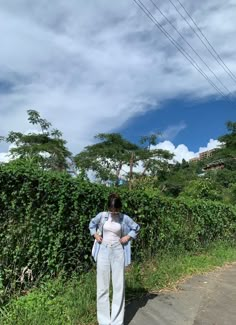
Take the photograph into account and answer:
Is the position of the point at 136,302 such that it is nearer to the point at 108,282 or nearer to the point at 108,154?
the point at 108,282

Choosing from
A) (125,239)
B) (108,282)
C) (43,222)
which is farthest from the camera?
(43,222)

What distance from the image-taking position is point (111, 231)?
5801 mm

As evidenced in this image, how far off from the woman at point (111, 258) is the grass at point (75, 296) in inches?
13.1

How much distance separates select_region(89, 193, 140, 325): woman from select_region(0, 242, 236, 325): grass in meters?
0.33

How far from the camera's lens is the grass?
546 cm

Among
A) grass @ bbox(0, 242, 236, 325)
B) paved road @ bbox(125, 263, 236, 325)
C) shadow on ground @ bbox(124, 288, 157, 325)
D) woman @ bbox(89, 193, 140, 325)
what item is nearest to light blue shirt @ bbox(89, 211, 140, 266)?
woman @ bbox(89, 193, 140, 325)

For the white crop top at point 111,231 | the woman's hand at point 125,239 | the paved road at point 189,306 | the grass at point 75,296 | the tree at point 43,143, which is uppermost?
the tree at point 43,143

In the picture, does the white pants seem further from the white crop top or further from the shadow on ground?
the shadow on ground

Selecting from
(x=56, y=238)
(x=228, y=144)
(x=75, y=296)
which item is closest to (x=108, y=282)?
(x=75, y=296)

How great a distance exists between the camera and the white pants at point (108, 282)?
18.4 feet

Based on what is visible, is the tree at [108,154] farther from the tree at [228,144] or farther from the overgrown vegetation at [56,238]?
the overgrown vegetation at [56,238]

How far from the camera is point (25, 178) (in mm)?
6324

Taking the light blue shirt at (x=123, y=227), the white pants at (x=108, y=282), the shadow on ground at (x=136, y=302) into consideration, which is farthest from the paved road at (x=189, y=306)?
the light blue shirt at (x=123, y=227)

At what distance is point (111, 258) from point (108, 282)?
327 mm
